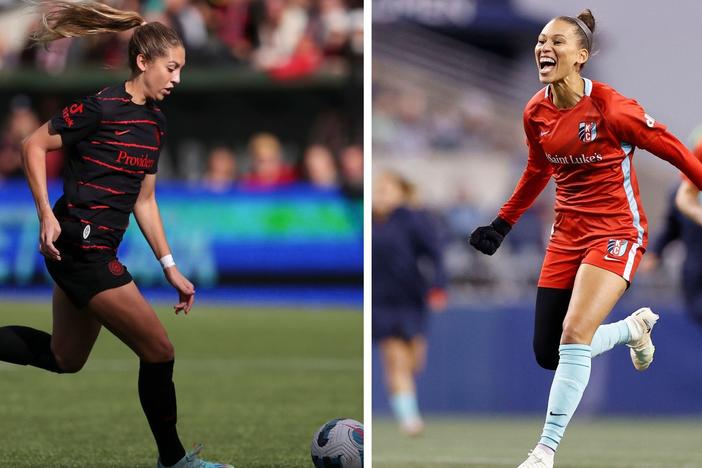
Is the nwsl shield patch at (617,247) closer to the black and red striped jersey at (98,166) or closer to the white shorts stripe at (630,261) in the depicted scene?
the white shorts stripe at (630,261)

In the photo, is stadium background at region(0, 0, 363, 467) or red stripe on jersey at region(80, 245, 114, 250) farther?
stadium background at region(0, 0, 363, 467)

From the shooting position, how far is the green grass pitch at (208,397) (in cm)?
717

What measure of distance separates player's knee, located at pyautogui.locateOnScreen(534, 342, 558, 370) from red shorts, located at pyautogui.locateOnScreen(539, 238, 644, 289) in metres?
0.31

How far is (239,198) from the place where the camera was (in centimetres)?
1864

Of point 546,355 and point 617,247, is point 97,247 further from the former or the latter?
point 617,247

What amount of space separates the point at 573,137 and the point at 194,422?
141 inches

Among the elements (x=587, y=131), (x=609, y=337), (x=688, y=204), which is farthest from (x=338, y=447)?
(x=688, y=204)

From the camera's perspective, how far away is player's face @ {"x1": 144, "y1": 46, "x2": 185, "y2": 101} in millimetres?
5801

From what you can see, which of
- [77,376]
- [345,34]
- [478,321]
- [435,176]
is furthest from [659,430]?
[345,34]

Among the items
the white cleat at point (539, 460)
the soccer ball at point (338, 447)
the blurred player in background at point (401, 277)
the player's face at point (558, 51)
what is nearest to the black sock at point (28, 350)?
the soccer ball at point (338, 447)

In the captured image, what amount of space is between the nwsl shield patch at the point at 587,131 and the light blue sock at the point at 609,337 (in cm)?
96

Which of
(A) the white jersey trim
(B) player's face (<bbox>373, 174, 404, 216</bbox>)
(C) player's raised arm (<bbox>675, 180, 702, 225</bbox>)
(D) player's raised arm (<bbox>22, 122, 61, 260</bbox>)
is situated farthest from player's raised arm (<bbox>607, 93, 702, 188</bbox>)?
(B) player's face (<bbox>373, 174, 404, 216</bbox>)

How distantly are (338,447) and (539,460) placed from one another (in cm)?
106

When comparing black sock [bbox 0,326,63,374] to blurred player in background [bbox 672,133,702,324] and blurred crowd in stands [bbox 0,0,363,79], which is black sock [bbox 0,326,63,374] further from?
blurred crowd in stands [bbox 0,0,363,79]
